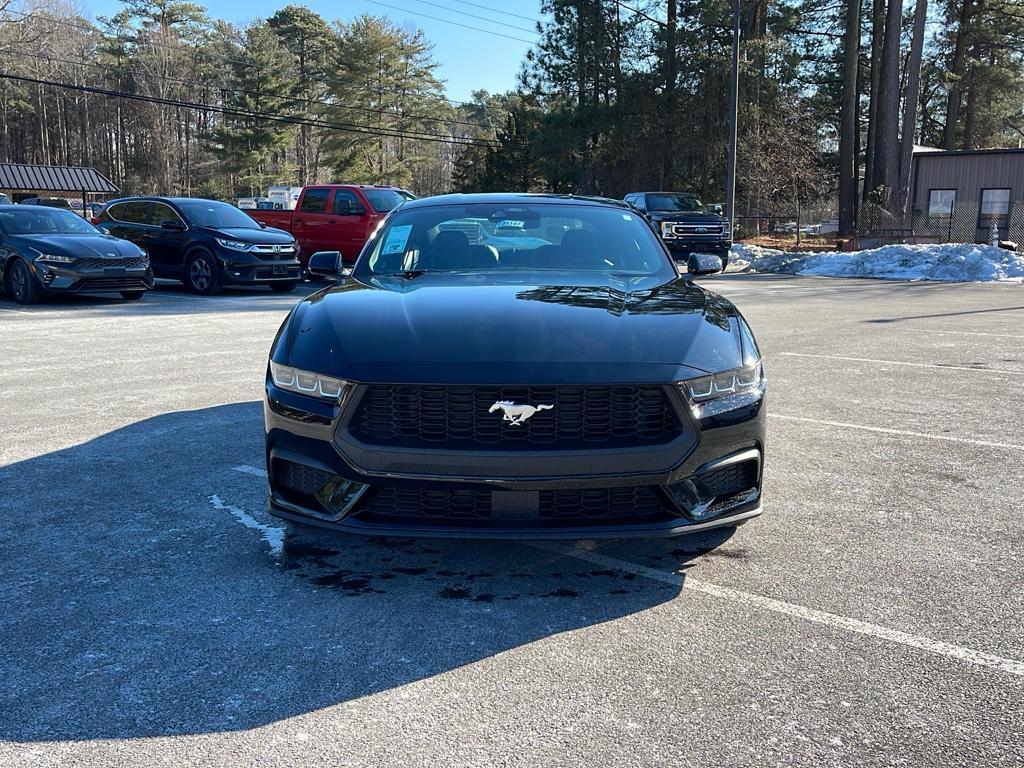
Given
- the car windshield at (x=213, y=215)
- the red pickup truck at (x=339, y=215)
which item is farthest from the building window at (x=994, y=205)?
the car windshield at (x=213, y=215)

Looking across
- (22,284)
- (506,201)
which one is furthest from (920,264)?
(506,201)

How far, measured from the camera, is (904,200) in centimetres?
3325

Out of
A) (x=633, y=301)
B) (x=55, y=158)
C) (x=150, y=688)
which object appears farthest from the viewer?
(x=55, y=158)

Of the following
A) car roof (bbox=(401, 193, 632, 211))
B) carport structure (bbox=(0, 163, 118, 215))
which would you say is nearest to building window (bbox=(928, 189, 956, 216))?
car roof (bbox=(401, 193, 632, 211))

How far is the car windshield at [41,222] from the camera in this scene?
14.4 m

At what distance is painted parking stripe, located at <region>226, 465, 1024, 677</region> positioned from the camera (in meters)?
2.83

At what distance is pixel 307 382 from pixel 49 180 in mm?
49527

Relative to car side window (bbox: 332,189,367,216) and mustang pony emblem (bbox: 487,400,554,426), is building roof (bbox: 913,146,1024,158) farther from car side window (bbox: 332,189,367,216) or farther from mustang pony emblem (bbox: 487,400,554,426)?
mustang pony emblem (bbox: 487,400,554,426)

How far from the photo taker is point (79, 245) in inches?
552

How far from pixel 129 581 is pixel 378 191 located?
1636 centimetres

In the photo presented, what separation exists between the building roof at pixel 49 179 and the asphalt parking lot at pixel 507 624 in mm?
44963

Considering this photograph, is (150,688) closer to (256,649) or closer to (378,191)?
(256,649)

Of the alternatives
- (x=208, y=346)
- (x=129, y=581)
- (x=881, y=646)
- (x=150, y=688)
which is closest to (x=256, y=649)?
(x=150, y=688)

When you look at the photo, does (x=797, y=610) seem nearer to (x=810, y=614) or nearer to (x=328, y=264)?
(x=810, y=614)
